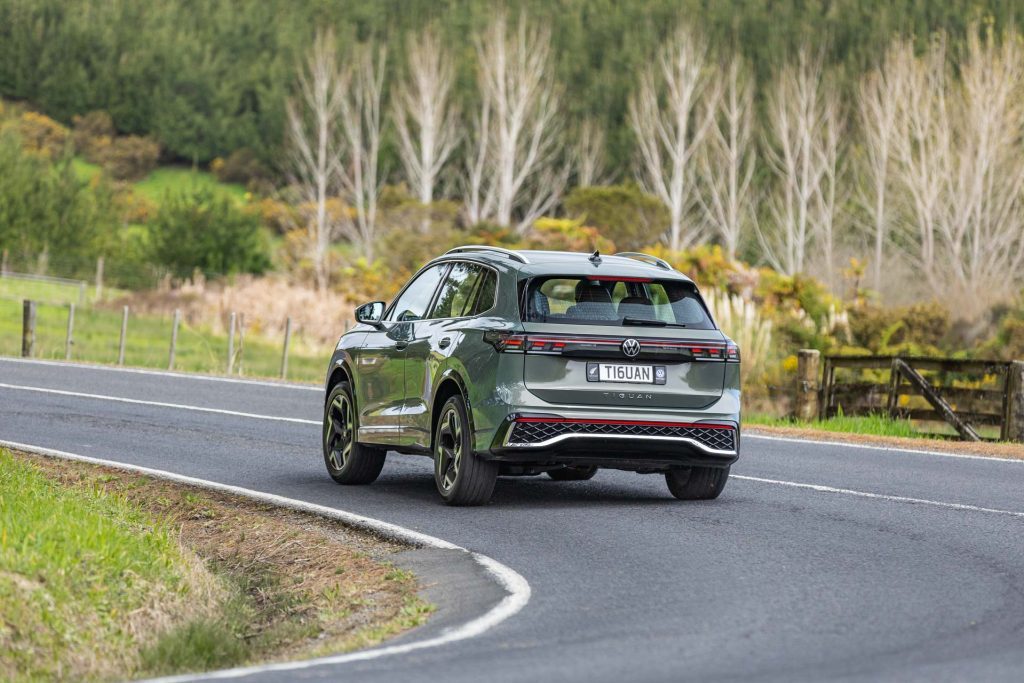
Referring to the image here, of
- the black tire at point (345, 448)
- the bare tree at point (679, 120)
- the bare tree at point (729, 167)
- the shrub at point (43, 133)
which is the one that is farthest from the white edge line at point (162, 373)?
the shrub at point (43, 133)

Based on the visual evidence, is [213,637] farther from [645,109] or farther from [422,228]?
[645,109]

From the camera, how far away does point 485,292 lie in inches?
465

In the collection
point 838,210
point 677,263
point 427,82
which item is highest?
point 427,82

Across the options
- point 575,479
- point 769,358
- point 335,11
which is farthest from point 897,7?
point 575,479

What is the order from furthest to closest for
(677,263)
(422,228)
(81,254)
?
(422,228)
(81,254)
(677,263)

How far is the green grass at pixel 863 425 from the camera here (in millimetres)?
20641

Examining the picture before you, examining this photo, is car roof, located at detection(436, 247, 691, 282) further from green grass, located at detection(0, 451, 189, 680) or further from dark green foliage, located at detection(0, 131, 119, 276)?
dark green foliage, located at detection(0, 131, 119, 276)

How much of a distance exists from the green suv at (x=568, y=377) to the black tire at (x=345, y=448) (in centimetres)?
94

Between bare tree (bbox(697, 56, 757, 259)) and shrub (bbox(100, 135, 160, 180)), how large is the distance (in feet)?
143

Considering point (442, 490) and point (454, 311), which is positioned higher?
point (454, 311)

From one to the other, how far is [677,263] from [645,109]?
40448 mm

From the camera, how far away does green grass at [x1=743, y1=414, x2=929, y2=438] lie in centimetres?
2064

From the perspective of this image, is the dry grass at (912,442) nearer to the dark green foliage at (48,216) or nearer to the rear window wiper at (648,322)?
the rear window wiper at (648,322)

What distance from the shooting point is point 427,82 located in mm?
78188
